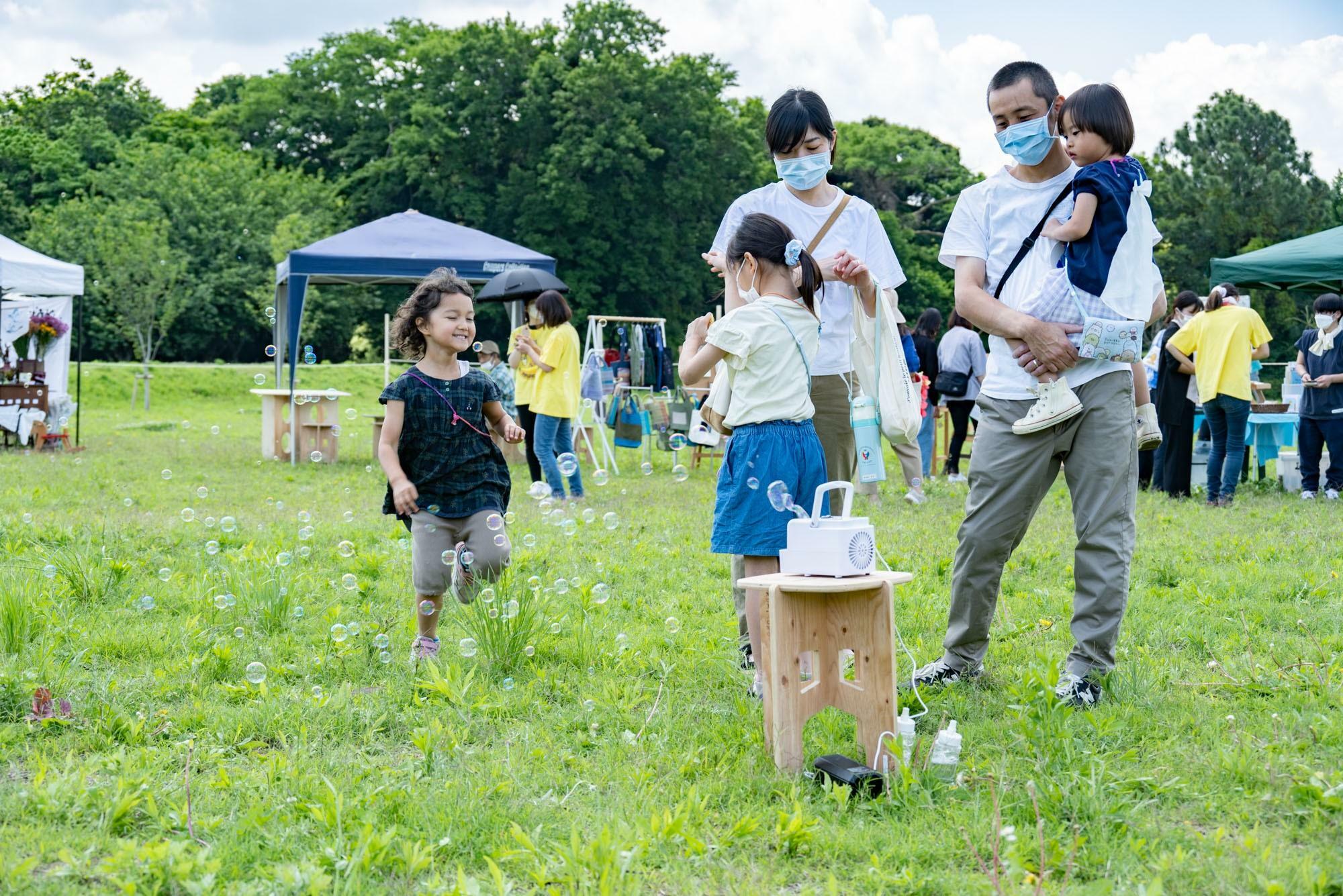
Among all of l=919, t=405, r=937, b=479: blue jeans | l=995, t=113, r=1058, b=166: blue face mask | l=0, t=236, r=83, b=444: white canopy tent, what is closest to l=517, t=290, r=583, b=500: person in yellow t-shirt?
l=919, t=405, r=937, b=479: blue jeans

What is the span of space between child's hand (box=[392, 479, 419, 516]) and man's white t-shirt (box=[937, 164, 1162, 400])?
6.31 feet

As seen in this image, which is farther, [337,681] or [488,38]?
[488,38]

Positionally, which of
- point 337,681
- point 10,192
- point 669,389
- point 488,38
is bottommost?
point 337,681

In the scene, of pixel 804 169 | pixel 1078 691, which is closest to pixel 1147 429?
pixel 1078 691

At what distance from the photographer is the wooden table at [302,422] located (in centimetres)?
1325

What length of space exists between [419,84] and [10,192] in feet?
45.6

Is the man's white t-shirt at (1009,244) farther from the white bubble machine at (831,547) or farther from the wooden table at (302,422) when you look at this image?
the wooden table at (302,422)

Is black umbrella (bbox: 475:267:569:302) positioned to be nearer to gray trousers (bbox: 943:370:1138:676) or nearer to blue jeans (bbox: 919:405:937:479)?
blue jeans (bbox: 919:405:937:479)

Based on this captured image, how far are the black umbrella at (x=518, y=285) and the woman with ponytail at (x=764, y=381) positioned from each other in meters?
8.36

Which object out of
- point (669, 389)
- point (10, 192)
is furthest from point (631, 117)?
point (669, 389)

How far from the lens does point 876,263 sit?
13.1 feet

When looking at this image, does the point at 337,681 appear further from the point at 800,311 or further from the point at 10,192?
the point at 10,192

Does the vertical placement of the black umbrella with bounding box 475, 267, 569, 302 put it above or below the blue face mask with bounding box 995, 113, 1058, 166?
above

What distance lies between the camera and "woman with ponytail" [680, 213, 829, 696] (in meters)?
3.56
